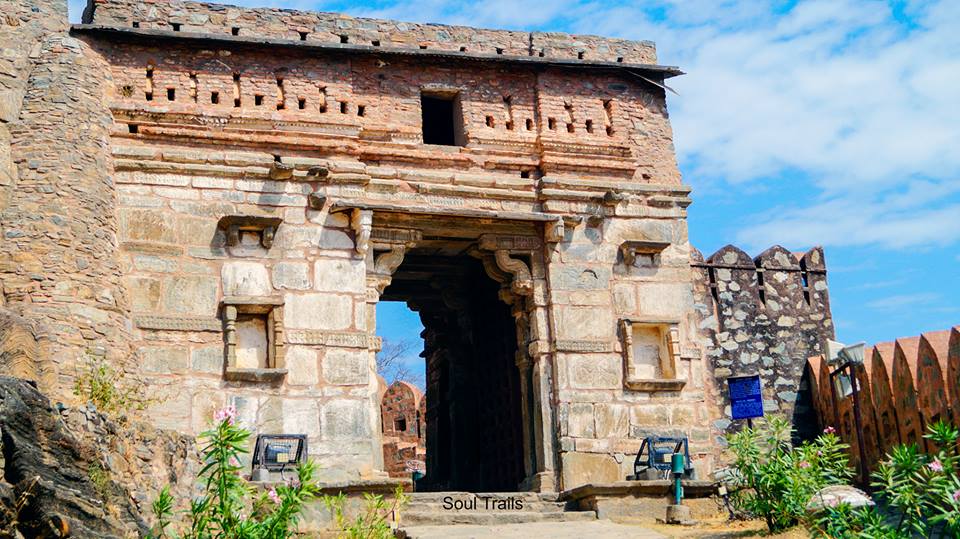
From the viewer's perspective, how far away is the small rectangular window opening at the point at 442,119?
47.9ft

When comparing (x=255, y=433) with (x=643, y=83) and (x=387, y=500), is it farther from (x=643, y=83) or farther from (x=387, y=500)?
(x=643, y=83)

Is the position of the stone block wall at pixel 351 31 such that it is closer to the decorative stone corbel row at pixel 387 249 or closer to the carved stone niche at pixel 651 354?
the decorative stone corbel row at pixel 387 249

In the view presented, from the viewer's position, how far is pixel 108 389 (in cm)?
1118

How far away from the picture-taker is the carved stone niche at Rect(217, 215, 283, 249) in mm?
12922

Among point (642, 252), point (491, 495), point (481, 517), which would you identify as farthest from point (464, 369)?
point (481, 517)

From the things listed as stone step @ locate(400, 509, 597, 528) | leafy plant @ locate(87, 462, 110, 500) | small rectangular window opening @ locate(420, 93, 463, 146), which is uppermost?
small rectangular window opening @ locate(420, 93, 463, 146)

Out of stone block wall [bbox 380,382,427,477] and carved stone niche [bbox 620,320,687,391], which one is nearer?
carved stone niche [bbox 620,320,687,391]

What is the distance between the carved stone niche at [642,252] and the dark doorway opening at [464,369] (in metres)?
2.10

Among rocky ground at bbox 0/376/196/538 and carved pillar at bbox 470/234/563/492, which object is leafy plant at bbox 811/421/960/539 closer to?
carved pillar at bbox 470/234/563/492

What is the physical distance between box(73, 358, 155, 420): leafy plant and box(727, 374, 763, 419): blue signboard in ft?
24.1

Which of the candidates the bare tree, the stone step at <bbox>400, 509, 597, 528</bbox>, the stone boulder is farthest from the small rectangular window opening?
the bare tree

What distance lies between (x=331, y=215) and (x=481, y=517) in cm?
359

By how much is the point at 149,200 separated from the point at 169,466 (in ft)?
11.6

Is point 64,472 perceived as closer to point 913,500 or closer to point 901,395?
point 913,500
